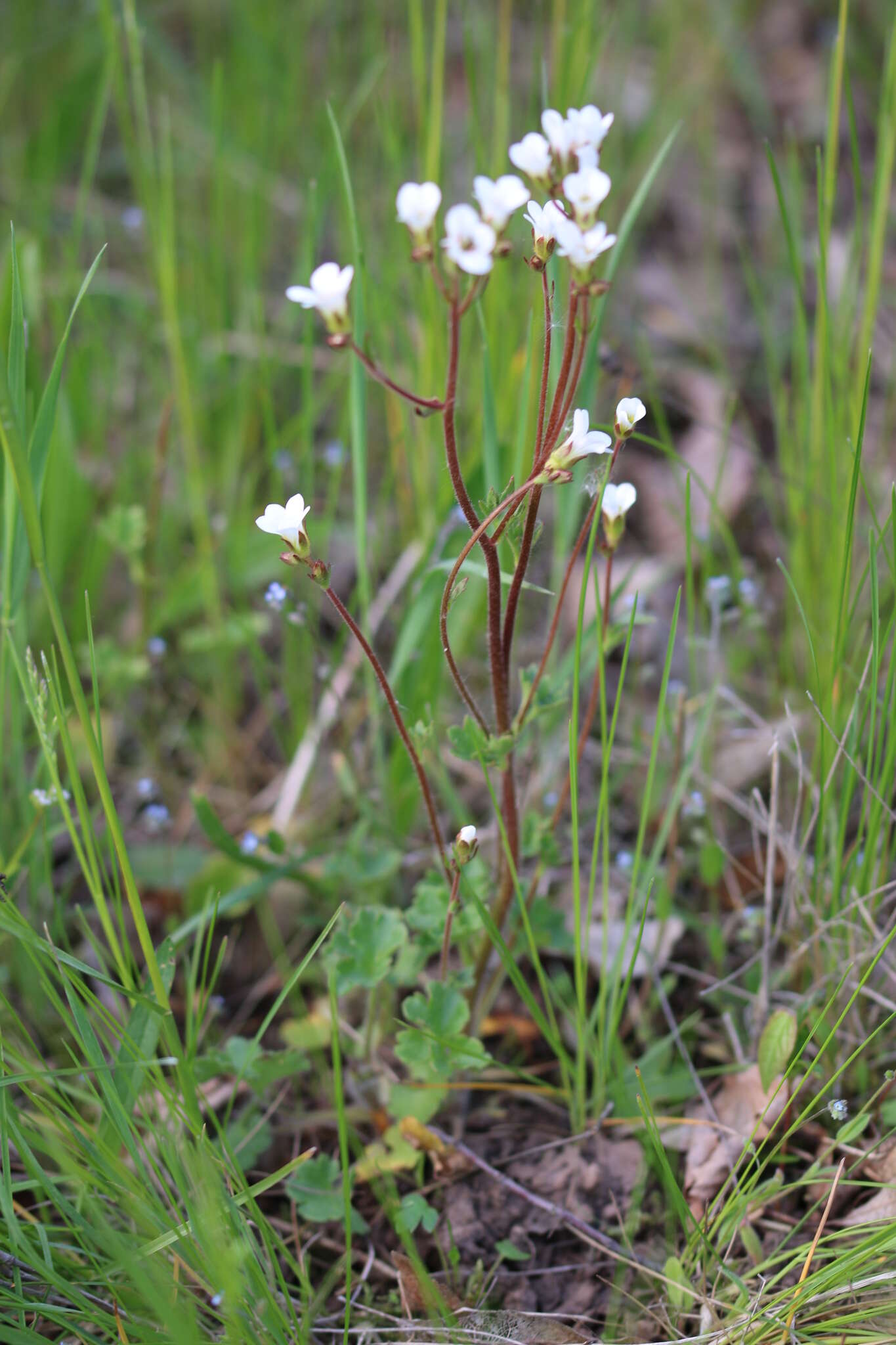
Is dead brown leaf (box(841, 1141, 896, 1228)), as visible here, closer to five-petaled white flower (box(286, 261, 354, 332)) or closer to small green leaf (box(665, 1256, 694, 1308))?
small green leaf (box(665, 1256, 694, 1308))

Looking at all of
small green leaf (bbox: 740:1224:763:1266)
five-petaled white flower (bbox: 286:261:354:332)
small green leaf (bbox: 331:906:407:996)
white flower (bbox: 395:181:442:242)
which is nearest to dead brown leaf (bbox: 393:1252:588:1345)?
Result: small green leaf (bbox: 740:1224:763:1266)

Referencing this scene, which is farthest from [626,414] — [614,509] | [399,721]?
[399,721]

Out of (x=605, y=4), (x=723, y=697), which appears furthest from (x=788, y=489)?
(x=605, y=4)

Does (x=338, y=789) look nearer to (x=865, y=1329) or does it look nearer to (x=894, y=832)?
(x=894, y=832)

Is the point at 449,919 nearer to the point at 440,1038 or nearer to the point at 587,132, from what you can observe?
the point at 440,1038

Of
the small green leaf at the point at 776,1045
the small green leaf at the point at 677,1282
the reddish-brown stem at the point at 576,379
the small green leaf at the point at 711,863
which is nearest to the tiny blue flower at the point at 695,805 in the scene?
the small green leaf at the point at 711,863

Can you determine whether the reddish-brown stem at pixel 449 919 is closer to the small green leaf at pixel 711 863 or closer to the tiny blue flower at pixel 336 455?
the small green leaf at pixel 711 863
